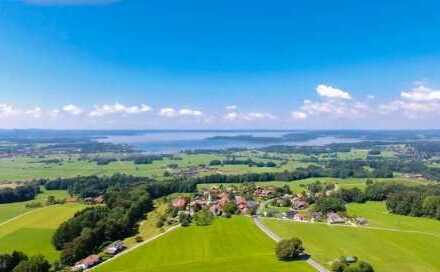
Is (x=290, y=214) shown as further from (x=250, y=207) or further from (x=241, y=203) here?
(x=241, y=203)

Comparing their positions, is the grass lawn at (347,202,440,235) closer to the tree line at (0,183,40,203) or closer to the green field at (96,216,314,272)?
the green field at (96,216,314,272)

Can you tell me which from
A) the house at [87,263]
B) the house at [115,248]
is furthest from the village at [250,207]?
the house at [87,263]

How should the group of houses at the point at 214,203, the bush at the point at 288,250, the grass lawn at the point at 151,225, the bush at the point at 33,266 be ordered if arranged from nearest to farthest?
the bush at the point at 33,266
the bush at the point at 288,250
the grass lawn at the point at 151,225
the group of houses at the point at 214,203

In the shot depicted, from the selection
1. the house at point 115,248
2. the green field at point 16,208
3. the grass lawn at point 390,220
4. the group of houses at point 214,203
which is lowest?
the green field at point 16,208

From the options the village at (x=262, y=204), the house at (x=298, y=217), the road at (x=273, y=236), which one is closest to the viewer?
the road at (x=273, y=236)

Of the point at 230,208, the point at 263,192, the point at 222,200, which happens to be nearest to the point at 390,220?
the point at 230,208

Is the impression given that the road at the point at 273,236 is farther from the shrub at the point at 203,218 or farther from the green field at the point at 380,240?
the shrub at the point at 203,218

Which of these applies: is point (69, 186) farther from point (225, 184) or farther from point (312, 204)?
point (312, 204)
